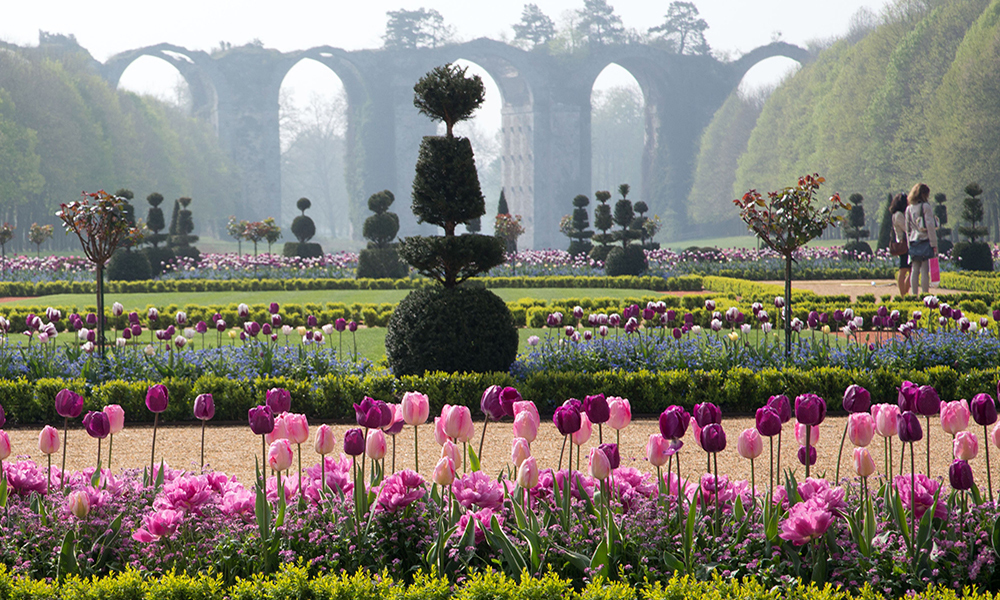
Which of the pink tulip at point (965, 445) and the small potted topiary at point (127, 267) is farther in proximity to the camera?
the small potted topiary at point (127, 267)

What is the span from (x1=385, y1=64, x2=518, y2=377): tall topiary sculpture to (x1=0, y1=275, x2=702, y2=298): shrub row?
11.0 metres

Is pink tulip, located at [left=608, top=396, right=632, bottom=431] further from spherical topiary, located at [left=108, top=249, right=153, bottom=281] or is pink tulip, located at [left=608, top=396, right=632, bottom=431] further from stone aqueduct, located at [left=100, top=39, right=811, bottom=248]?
stone aqueduct, located at [left=100, top=39, right=811, bottom=248]

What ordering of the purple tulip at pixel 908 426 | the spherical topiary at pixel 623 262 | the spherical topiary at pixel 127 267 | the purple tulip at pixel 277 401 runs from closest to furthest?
the purple tulip at pixel 908 426 < the purple tulip at pixel 277 401 < the spherical topiary at pixel 127 267 < the spherical topiary at pixel 623 262

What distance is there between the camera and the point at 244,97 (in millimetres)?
53844

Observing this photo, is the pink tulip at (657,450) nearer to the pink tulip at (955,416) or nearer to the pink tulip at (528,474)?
the pink tulip at (528,474)

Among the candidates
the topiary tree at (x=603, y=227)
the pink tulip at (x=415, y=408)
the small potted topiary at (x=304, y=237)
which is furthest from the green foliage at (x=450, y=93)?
the small potted topiary at (x=304, y=237)

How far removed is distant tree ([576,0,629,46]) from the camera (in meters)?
59.6

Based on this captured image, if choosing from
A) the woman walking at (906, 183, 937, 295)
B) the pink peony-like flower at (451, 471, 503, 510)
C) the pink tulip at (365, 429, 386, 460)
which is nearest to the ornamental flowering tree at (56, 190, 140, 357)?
the pink tulip at (365, 429, 386, 460)

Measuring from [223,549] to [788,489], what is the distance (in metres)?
1.91

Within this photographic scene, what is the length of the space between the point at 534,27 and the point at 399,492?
60145mm

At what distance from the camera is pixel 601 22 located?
60.5 metres

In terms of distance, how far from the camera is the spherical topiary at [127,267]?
64.5 feet

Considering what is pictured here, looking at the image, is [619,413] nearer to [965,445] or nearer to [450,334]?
[965,445]

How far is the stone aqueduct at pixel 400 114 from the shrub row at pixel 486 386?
45019mm
